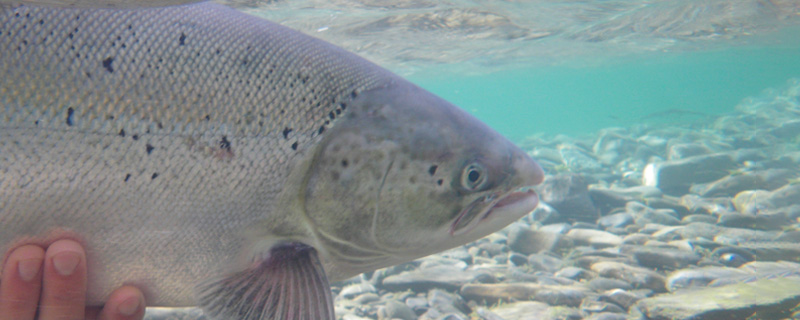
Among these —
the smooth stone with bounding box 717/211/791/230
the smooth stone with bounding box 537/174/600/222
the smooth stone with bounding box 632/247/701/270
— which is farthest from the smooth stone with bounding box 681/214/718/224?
the smooth stone with bounding box 632/247/701/270

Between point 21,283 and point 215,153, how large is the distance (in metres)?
0.82

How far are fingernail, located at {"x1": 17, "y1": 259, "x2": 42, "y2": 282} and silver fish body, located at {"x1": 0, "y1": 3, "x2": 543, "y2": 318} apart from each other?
72mm

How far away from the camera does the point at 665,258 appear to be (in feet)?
20.1

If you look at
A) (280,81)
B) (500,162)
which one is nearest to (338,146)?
(280,81)

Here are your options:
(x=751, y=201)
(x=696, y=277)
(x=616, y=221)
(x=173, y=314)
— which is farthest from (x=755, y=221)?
(x=173, y=314)

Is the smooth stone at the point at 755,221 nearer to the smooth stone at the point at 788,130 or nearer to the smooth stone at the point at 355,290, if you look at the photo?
the smooth stone at the point at 355,290

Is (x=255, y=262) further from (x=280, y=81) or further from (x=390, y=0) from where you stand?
(x=390, y=0)

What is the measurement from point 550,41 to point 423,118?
26.4 meters

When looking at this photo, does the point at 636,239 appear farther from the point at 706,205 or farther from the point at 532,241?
the point at 706,205

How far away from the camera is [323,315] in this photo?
139 centimetres

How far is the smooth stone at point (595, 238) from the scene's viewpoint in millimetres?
7402

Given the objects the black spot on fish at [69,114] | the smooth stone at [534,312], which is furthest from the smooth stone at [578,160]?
the black spot on fish at [69,114]

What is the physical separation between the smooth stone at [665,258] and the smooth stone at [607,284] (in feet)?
3.41

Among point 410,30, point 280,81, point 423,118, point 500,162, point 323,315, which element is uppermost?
point 410,30
